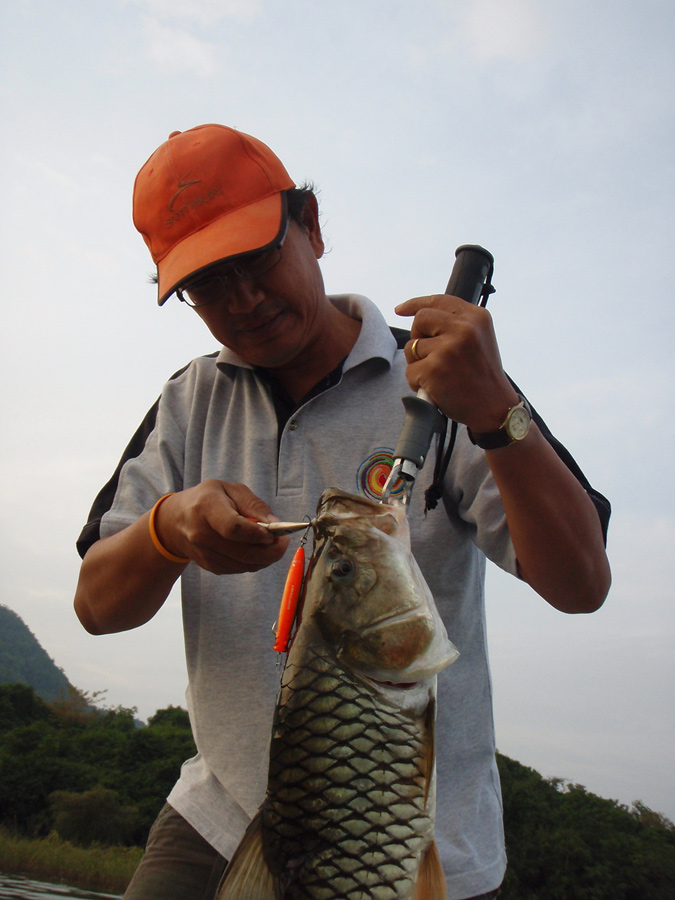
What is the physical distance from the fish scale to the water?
75.1 feet

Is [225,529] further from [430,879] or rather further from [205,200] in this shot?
[205,200]

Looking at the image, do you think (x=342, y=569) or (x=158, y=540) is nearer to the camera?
(x=342, y=569)

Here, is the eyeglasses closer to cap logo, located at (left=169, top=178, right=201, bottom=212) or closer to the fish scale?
cap logo, located at (left=169, top=178, right=201, bottom=212)

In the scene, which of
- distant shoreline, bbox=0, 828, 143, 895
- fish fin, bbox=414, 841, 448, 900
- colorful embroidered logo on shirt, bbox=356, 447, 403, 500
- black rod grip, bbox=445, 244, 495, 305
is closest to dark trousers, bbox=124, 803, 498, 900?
fish fin, bbox=414, 841, 448, 900

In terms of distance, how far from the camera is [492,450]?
1.78 meters

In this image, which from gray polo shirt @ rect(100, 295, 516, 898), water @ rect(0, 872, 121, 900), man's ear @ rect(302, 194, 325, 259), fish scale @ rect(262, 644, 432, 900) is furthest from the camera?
water @ rect(0, 872, 121, 900)

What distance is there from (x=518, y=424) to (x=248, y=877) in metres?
1.15

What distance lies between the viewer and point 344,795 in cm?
146

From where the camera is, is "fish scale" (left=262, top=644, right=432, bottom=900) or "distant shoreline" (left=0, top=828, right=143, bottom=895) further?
"distant shoreline" (left=0, top=828, right=143, bottom=895)

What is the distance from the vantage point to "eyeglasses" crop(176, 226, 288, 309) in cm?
245

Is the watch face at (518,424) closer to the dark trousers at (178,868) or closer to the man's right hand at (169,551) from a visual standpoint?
the man's right hand at (169,551)

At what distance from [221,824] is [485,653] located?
3.27 ft

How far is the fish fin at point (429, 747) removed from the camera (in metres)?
1.46

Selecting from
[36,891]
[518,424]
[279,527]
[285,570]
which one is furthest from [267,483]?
[36,891]
